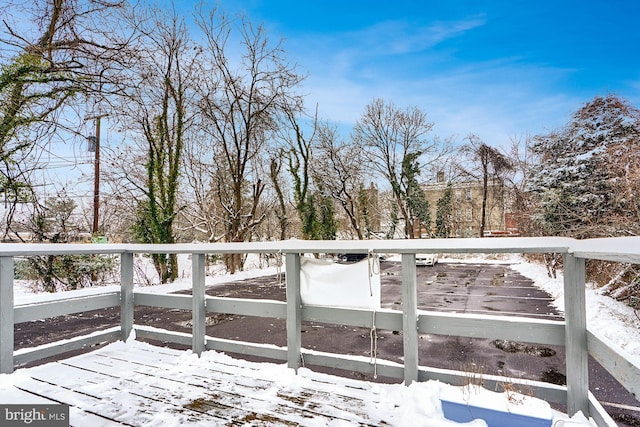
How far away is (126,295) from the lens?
3498 mm

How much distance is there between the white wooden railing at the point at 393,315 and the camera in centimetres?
186

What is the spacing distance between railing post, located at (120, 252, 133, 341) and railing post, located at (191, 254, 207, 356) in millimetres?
925

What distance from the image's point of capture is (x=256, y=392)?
2.33m

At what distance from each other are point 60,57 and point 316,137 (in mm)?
12155

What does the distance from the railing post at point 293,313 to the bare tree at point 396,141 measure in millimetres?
15845

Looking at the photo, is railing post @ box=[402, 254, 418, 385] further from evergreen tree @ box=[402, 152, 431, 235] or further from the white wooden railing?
evergreen tree @ box=[402, 152, 431, 235]

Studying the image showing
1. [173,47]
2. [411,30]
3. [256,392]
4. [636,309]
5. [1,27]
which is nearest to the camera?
[256,392]

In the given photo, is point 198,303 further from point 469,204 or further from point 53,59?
point 469,204

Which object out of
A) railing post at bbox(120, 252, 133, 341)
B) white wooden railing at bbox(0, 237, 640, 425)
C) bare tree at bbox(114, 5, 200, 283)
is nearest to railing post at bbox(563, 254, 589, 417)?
white wooden railing at bbox(0, 237, 640, 425)

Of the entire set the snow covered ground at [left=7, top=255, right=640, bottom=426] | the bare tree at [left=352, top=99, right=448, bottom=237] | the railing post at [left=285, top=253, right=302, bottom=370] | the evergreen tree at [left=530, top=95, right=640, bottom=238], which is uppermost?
the bare tree at [left=352, top=99, right=448, bottom=237]

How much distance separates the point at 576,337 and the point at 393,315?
3.49ft

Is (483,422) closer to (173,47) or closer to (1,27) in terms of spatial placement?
(1,27)

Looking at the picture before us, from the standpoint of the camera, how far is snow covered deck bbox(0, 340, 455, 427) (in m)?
1.97

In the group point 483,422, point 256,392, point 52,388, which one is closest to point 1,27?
point 52,388
